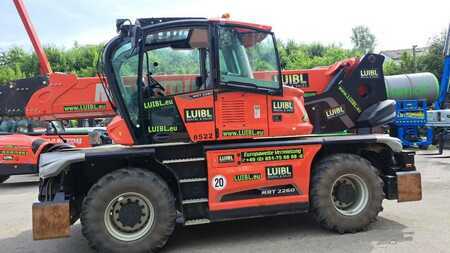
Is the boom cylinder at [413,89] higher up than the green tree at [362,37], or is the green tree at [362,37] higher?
the green tree at [362,37]

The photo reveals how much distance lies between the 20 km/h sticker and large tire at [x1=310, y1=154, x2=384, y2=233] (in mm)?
1335

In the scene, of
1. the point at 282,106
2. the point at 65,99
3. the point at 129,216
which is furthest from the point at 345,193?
the point at 65,99

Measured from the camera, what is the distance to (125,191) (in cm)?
629

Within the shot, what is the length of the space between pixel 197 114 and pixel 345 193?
2460 mm

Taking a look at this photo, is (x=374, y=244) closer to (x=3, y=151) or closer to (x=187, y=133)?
(x=187, y=133)

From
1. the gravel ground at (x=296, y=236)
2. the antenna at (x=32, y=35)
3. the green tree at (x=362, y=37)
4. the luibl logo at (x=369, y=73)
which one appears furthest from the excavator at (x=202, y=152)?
the green tree at (x=362, y=37)

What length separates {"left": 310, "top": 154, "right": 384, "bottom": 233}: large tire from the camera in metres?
6.98

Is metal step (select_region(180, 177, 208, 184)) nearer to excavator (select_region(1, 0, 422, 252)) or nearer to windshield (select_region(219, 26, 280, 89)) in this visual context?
excavator (select_region(1, 0, 422, 252))

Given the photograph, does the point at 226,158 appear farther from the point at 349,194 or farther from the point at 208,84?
the point at 349,194

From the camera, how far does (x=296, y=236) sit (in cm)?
698

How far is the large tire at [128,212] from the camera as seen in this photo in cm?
618

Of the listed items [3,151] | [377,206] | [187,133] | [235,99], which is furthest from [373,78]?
[3,151]

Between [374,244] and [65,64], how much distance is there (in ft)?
141

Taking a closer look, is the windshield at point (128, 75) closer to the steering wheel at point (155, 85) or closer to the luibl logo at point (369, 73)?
the steering wheel at point (155, 85)
